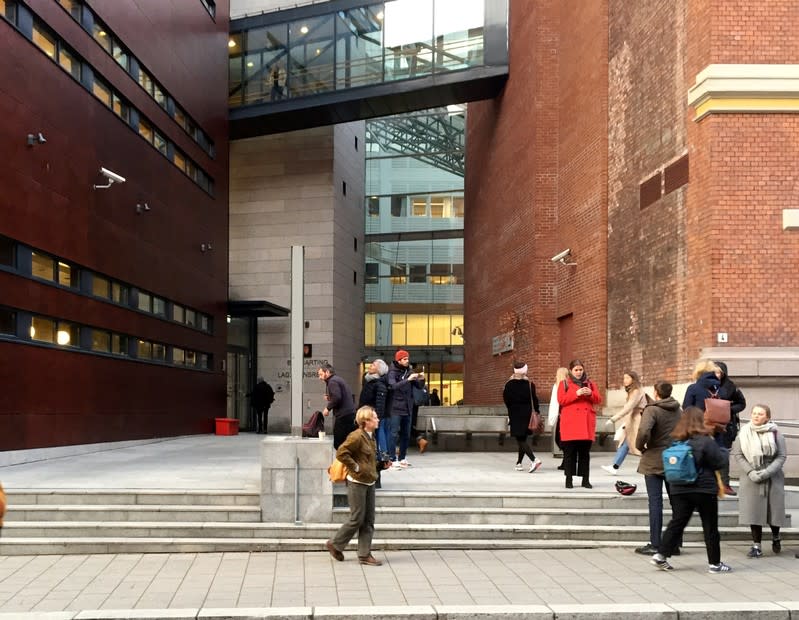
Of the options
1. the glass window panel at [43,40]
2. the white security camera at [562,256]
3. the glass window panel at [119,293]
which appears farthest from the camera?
the white security camera at [562,256]

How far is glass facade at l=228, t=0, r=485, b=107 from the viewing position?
27766mm

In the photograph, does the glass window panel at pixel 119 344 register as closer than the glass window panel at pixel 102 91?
No

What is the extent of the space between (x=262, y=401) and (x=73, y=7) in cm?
1439

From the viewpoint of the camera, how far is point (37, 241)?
54.4ft

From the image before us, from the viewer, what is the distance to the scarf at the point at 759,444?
9.70m

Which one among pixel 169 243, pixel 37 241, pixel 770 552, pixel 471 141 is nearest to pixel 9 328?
pixel 37 241

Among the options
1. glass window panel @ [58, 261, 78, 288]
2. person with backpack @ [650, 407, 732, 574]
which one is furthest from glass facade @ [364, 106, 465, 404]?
person with backpack @ [650, 407, 732, 574]

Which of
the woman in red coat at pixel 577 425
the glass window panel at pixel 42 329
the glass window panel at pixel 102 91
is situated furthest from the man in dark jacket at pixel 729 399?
the glass window panel at pixel 102 91

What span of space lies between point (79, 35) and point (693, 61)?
1202cm

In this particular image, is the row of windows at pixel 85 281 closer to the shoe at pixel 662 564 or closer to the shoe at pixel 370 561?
the shoe at pixel 370 561

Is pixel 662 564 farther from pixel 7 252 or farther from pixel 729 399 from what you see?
pixel 7 252

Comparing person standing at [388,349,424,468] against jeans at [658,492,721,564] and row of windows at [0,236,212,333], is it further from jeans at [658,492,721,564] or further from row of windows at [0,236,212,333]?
row of windows at [0,236,212,333]

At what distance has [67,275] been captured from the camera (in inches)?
716

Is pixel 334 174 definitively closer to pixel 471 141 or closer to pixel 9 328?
pixel 471 141
